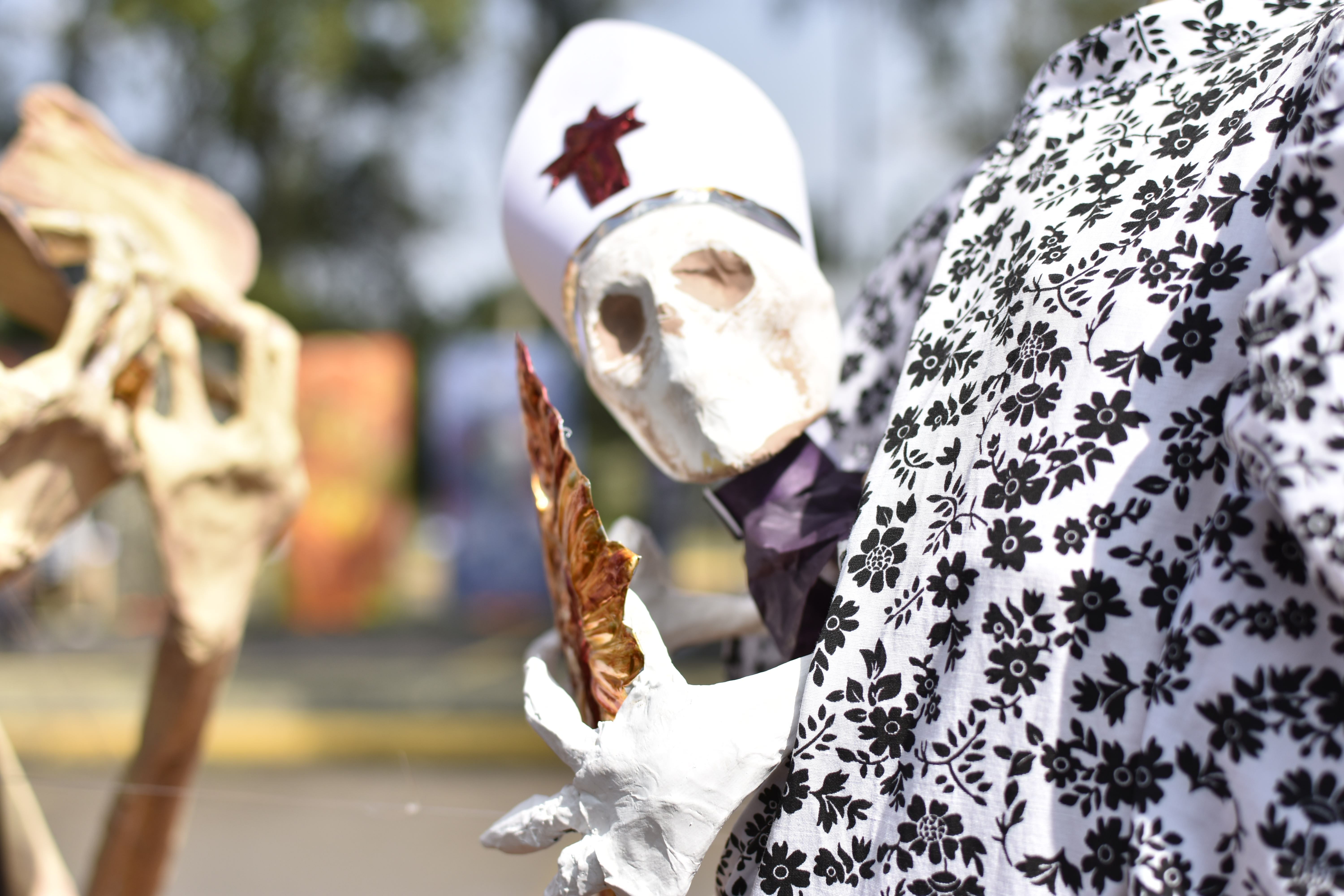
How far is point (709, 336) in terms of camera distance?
3.17ft

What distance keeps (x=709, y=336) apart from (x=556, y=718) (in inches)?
14.2

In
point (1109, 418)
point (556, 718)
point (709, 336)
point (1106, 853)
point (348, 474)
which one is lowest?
point (1106, 853)

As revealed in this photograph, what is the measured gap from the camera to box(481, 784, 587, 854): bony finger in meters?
0.77

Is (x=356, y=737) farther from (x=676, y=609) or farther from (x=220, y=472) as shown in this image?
(x=676, y=609)

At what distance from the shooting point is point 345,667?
19.5 ft

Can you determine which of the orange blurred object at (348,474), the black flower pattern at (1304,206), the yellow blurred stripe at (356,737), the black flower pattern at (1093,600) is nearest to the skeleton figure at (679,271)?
the black flower pattern at (1093,600)

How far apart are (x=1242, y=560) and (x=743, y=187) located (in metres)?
0.56

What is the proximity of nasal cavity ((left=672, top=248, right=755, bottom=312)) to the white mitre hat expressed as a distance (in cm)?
5

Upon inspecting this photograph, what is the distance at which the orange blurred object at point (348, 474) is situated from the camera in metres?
6.67

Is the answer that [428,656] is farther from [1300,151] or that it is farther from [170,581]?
[1300,151]

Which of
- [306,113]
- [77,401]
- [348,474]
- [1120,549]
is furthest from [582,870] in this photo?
[306,113]

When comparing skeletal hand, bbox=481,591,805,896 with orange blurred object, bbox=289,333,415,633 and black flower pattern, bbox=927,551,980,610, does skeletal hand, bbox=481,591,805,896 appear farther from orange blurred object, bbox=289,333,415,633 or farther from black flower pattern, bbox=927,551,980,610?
orange blurred object, bbox=289,333,415,633

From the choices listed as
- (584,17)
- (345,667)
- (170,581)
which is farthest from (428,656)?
(170,581)

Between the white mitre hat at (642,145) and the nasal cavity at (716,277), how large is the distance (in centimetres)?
5
